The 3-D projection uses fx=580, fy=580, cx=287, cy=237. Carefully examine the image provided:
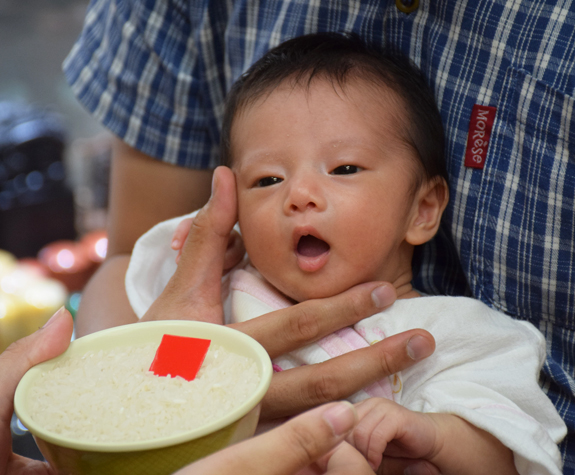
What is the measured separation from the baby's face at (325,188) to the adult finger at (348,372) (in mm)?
140

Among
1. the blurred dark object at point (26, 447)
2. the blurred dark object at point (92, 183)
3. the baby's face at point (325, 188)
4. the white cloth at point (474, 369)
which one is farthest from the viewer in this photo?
the blurred dark object at point (92, 183)

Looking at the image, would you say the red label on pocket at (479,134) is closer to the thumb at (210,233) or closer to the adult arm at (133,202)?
the thumb at (210,233)

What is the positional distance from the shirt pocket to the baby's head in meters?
0.11

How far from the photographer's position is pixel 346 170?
955 mm

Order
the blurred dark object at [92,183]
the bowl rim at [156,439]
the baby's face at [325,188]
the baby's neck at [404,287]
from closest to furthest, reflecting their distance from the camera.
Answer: the bowl rim at [156,439] < the baby's face at [325,188] < the baby's neck at [404,287] < the blurred dark object at [92,183]

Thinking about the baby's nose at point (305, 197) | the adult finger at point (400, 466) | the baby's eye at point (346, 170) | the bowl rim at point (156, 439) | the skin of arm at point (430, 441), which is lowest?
the adult finger at point (400, 466)

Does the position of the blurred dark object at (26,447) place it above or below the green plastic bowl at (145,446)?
below

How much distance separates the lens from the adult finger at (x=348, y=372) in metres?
0.84

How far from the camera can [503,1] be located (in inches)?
35.3

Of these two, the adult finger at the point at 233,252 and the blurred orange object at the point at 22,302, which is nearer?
the adult finger at the point at 233,252

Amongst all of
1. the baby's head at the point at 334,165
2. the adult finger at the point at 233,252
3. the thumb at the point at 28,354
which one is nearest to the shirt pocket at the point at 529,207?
the baby's head at the point at 334,165

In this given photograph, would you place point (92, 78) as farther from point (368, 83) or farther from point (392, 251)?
point (392, 251)

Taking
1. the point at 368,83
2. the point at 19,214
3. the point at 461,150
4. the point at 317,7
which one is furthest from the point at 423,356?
the point at 19,214

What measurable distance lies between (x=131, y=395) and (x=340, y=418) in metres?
0.24
